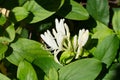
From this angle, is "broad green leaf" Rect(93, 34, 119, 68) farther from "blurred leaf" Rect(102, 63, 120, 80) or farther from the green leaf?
the green leaf

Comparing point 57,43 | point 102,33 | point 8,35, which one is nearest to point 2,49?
point 8,35

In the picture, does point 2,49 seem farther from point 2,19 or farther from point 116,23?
point 116,23

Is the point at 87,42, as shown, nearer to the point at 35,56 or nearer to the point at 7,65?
the point at 35,56

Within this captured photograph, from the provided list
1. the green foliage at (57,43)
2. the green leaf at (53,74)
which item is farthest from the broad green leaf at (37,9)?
the green leaf at (53,74)

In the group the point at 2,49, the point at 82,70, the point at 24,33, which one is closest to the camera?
the point at 82,70

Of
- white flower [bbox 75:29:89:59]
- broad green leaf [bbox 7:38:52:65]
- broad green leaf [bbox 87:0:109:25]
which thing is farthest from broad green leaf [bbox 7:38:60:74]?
broad green leaf [bbox 87:0:109:25]

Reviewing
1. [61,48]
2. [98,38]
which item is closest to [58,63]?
[61,48]

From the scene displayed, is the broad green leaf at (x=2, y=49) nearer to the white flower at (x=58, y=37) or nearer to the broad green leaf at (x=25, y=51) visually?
the broad green leaf at (x=25, y=51)
